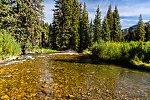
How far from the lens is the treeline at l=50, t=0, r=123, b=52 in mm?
62531

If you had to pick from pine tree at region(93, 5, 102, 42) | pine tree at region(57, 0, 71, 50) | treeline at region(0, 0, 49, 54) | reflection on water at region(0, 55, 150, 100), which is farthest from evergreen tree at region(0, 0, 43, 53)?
pine tree at region(93, 5, 102, 42)

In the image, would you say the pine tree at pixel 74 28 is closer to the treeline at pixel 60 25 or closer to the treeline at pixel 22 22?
the treeline at pixel 60 25

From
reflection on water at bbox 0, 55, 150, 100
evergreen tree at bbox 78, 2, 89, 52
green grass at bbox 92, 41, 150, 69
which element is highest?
evergreen tree at bbox 78, 2, 89, 52

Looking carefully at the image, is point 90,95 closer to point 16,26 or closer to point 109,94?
point 109,94

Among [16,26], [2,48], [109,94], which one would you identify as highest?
[16,26]

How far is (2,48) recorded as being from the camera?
91.0 feet

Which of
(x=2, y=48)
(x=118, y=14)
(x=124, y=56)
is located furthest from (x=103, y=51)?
(x=118, y=14)

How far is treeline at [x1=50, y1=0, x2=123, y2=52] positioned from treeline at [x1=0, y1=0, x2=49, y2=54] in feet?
49.5

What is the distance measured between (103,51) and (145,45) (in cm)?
735

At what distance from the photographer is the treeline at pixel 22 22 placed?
135 feet

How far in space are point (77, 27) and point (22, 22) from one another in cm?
2327

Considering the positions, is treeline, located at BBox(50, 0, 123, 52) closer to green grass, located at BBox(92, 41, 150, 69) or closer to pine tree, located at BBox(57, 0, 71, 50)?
pine tree, located at BBox(57, 0, 71, 50)

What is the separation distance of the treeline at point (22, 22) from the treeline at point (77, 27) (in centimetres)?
1510

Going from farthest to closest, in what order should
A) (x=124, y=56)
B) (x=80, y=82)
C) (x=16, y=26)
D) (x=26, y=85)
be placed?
1. (x=16, y=26)
2. (x=124, y=56)
3. (x=80, y=82)
4. (x=26, y=85)
